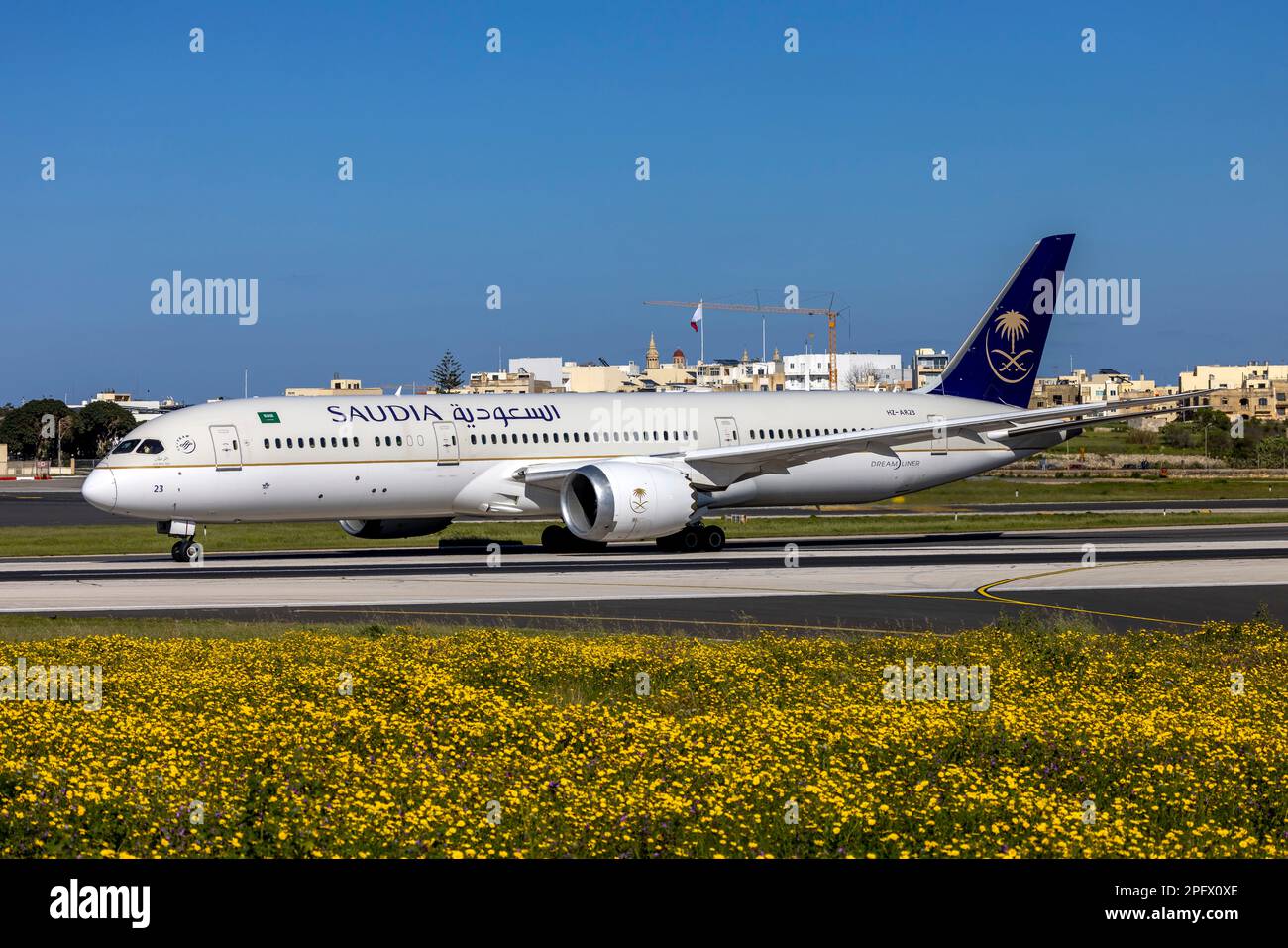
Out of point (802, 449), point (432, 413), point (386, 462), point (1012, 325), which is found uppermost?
point (1012, 325)

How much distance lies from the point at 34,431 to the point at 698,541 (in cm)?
15854

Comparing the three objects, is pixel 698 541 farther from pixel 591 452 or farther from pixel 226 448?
pixel 226 448

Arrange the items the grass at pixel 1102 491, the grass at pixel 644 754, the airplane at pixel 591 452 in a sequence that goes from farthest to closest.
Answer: the grass at pixel 1102 491 → the airplane at pixel 591 452 → the grass at pixel 644 754

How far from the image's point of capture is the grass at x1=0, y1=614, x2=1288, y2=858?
1180 cm

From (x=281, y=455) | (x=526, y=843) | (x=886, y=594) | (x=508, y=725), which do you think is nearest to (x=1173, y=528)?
(x=886, y=594)

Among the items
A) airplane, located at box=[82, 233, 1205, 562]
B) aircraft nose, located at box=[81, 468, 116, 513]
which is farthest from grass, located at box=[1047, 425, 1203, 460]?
aircraft nose, located at box=[81, 468, 116, 513]

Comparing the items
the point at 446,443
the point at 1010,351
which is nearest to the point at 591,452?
the point at 446,443

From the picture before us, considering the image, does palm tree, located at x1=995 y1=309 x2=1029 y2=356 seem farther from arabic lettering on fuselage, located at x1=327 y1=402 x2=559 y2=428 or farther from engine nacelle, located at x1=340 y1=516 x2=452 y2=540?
engine nacelle, located at x1=340 y1=516 x2=452 y2=540

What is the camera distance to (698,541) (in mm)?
48438

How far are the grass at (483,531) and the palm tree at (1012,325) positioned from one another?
7.65m

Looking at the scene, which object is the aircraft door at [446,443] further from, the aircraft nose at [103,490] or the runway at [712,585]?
the aircraft nose at [103,490]

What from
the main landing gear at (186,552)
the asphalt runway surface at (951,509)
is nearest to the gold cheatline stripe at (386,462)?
the main landing gear at (186,552)

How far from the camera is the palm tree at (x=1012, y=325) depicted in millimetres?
55125

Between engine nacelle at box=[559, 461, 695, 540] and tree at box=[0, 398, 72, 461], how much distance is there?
152 m
